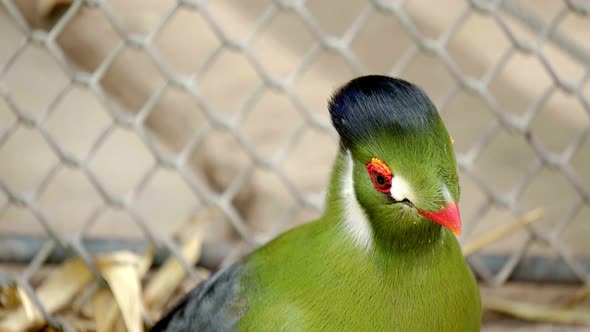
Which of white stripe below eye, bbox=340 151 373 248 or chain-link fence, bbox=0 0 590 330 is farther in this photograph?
chain-link fence, bbox=0 0 590 330

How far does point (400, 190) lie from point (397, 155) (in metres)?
0.04

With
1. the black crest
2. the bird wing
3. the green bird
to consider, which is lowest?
the bird wing

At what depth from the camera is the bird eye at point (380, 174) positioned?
0.86 meters

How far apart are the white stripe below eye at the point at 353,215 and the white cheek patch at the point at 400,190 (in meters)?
0.09

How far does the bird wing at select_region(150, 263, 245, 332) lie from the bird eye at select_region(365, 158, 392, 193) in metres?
0.31

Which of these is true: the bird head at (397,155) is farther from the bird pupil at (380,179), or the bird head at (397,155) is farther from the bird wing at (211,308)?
the bird wing at (211,308)

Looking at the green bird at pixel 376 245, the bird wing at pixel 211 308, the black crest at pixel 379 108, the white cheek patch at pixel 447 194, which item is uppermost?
the black crest at pixel 379 108

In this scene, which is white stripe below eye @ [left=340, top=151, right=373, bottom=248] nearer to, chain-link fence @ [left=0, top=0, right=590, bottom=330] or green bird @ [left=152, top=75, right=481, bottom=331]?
green bird @ [left=152, top=75, right=481, bottom=331]

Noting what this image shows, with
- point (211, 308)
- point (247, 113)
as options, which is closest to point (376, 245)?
point (211, 308)

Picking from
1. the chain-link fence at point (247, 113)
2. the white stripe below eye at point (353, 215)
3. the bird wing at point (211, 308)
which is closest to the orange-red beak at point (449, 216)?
the white stripe below eye at point (353, 215)

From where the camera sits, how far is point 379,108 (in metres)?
0.88

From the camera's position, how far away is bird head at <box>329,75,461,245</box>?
833mm

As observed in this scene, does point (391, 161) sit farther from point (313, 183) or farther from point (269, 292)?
point (313, 183)

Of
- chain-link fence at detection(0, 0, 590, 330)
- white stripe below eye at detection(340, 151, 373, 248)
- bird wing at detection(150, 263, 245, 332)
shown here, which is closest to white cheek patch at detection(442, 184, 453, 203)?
white stripe below eye at detection(340, 151, 373, 248)
